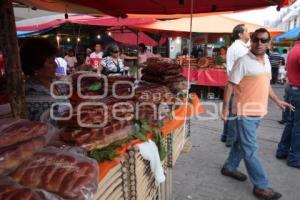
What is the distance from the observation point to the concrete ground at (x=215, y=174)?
3648 millimetres

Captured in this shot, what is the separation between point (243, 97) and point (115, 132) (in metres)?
2.03

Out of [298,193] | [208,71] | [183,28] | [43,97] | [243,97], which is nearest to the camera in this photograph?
[43,97]

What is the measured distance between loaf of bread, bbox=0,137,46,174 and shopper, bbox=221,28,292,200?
8.30ft

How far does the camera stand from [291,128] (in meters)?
4.48

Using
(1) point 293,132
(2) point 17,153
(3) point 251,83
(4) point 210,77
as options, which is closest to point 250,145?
(3) point 251,83

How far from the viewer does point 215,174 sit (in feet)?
13.7

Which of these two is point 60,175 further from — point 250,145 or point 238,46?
point 238,46

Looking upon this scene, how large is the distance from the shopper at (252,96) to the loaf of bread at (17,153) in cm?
253

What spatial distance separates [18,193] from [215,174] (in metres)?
3.52

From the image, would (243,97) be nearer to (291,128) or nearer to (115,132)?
(291,128)

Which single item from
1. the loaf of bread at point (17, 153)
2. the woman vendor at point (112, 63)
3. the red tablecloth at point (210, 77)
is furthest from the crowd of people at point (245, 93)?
the red tablecloth at point (210, 77)

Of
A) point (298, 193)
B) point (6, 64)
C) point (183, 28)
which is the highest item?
point (183, 28)

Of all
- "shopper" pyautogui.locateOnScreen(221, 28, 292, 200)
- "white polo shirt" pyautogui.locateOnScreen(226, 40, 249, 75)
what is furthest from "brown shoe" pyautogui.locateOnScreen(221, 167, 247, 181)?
"white polo shirt" pyautogui.locateOnScreen(226, 40, 249, 75)

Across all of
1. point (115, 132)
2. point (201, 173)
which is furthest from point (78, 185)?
point (201, 173)
